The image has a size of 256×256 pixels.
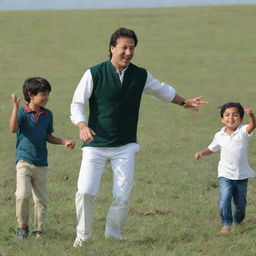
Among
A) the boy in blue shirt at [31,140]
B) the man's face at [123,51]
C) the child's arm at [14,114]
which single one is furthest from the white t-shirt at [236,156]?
the child's arm at [14,114]

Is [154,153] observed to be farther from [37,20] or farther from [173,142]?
[37,20]

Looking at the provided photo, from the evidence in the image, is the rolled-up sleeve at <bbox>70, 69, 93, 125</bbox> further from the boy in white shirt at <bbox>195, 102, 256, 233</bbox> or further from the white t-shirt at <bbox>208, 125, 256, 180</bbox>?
the white t-shirt at <bbox>208, 125, 256, 180</bbox>

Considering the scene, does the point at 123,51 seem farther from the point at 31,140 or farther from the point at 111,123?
Answer: the point at 31,140

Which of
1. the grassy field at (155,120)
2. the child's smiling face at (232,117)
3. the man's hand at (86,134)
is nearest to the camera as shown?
the man's hand at (86,134)

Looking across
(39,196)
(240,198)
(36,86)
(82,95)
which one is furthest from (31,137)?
(240,198)

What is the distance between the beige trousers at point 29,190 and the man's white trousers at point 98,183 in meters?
0.62

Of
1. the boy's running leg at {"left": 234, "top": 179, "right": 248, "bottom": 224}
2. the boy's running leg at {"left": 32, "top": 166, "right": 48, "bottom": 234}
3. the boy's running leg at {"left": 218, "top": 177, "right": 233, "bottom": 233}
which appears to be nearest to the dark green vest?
the boy's running leg at {"left": 32, "top": 166, "right": 48, "bottom": 234}

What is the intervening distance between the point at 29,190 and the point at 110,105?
53.5 inches

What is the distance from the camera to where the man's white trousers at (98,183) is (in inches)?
300

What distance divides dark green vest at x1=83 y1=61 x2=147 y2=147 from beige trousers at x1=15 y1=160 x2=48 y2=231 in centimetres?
77

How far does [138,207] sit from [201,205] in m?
0.85

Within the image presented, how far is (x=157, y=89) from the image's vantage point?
814 cm

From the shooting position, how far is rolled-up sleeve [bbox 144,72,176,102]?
26.4ft

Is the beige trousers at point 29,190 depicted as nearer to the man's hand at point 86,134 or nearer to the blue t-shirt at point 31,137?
the blue t-shirt at point 31,137
